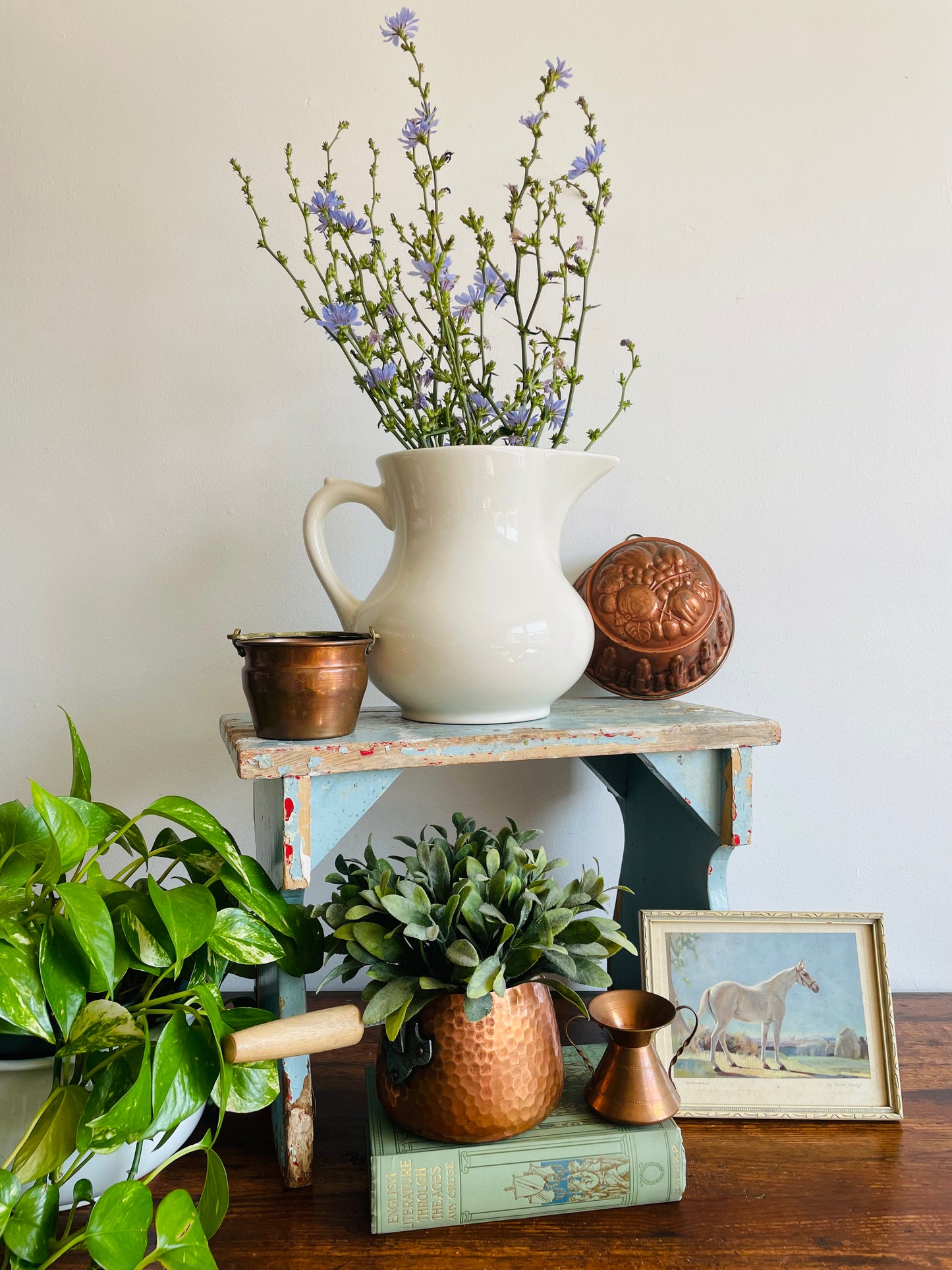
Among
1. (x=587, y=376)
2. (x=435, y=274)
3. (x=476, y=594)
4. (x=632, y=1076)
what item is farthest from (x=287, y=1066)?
(x=587, y=376)

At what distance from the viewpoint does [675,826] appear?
844mm

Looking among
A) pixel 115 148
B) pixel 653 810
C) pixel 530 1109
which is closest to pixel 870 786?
pixel 653 810

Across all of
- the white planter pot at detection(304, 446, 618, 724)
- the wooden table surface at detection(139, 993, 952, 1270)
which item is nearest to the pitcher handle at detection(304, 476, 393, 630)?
the white planter pot at detection(304, 446, 618, 724)

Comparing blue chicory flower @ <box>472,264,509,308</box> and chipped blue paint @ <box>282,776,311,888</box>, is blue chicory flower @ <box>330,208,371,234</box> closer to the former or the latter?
blue chicory flower @ <box>472,264,509,308</box>

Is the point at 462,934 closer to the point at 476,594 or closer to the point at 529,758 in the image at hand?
the point at 529,758

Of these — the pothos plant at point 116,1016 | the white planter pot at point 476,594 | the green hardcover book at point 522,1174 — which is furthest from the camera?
the white planter pot at point 476,594

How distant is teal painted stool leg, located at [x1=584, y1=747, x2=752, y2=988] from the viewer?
0.73 m

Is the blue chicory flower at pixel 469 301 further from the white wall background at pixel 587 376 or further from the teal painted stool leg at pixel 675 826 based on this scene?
the teal painted stool leg at pixel 675 826

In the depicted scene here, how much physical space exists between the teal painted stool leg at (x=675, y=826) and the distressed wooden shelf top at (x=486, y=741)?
0.03 m

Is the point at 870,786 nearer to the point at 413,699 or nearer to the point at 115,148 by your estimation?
the point at 413,699

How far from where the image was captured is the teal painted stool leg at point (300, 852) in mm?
621

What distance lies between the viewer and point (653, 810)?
2.93ft

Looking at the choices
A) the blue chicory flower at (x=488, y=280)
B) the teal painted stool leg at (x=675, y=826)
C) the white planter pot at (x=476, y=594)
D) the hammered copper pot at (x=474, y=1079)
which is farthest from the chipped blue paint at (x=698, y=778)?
the blue chicory flower at (x=488, y=280)

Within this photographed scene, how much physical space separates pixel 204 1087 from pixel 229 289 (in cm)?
79
